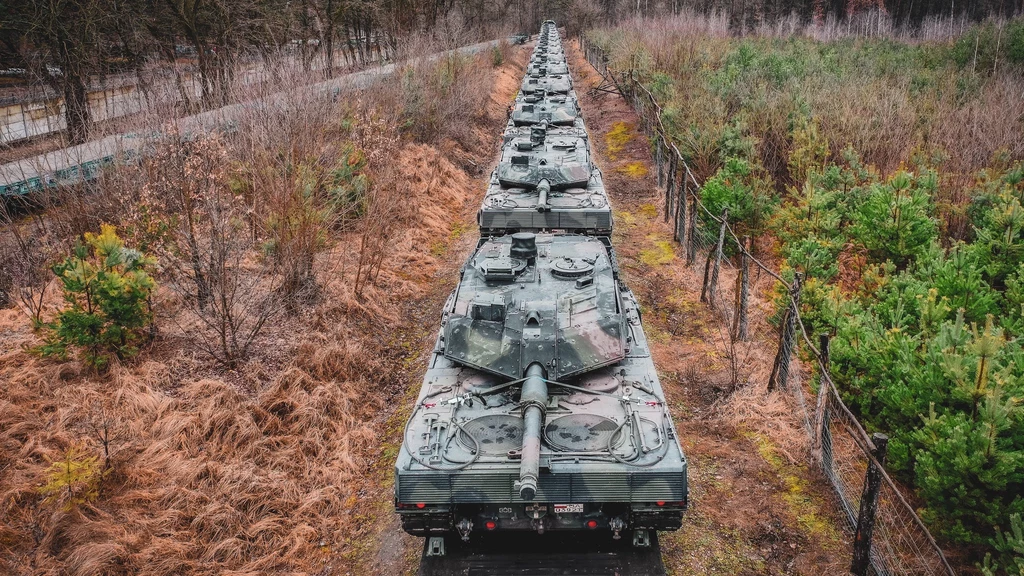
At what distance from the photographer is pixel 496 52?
3997 centimetres

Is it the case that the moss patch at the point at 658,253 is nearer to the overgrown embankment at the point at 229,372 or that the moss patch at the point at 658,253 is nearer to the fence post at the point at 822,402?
the overgrown embankment at the point at 229,372

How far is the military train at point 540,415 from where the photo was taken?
20.9 feet

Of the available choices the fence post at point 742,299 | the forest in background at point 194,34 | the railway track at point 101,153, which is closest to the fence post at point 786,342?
the fence post at point 742,299

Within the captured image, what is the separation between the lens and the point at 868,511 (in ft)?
21.3

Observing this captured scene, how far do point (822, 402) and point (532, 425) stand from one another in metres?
4.19

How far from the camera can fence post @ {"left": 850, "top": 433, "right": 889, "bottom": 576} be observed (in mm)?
6156

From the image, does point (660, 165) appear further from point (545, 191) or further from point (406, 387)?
point (406, 387)

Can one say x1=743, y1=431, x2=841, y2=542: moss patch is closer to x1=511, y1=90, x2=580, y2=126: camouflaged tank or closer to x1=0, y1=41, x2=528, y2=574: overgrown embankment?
x1=0, y1=41, x2=528, y2=574: overgrown embankment

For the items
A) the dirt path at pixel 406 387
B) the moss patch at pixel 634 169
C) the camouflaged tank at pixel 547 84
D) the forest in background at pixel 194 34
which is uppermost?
the forest in background at pixel 194 34

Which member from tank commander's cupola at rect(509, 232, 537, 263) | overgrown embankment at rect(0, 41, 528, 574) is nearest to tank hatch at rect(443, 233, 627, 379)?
tank commander's cupola at rect(509, 232, 537, 263)

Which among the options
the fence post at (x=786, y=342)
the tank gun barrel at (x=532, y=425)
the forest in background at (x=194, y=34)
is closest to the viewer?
the tank gun barrel at (x=532, y=425)

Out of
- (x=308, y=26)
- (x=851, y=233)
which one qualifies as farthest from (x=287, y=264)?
(x=308, y=26)

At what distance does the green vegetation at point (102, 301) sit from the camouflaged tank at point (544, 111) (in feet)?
41.4

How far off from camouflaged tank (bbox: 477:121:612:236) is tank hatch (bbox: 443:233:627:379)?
3715 mm
